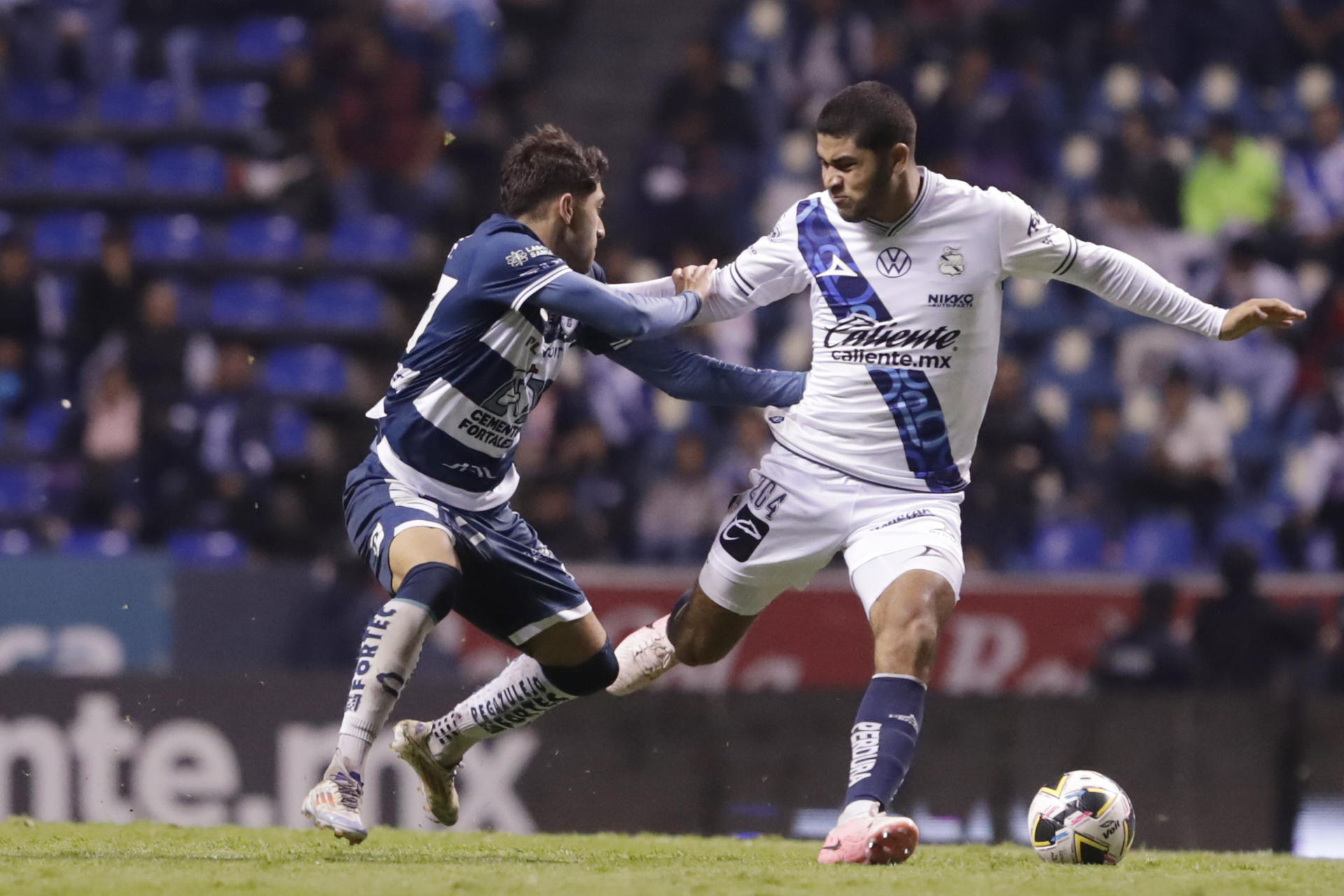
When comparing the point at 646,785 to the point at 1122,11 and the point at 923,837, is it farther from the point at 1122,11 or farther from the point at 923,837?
the point at 1122,11

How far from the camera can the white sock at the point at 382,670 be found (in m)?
6.07

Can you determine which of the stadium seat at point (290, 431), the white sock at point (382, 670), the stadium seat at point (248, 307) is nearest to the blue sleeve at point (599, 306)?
the white sock at point (382, 670)

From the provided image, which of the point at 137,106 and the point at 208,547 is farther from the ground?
the point at 137,106

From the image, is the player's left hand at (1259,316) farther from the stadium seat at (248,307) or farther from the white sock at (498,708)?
the stadium seat at (248,307)

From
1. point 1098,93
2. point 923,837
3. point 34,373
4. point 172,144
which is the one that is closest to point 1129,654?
point 923,837

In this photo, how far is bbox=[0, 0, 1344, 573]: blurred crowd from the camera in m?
12.6

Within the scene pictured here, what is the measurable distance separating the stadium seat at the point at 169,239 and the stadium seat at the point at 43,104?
163cm

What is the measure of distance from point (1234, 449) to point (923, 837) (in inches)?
209

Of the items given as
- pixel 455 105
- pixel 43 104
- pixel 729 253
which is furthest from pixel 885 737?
pixel 43 104

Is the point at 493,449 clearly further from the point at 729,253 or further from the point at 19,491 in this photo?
the point at 19,491

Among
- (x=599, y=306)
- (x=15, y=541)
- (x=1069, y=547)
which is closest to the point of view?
(x=599, y=306)

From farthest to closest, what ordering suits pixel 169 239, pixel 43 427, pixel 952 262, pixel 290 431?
pixel 169 239
pixel 43 427
pixel 290 431
pixel 952 262

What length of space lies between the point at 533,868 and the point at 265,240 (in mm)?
9968

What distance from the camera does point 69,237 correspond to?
15.5 meters
